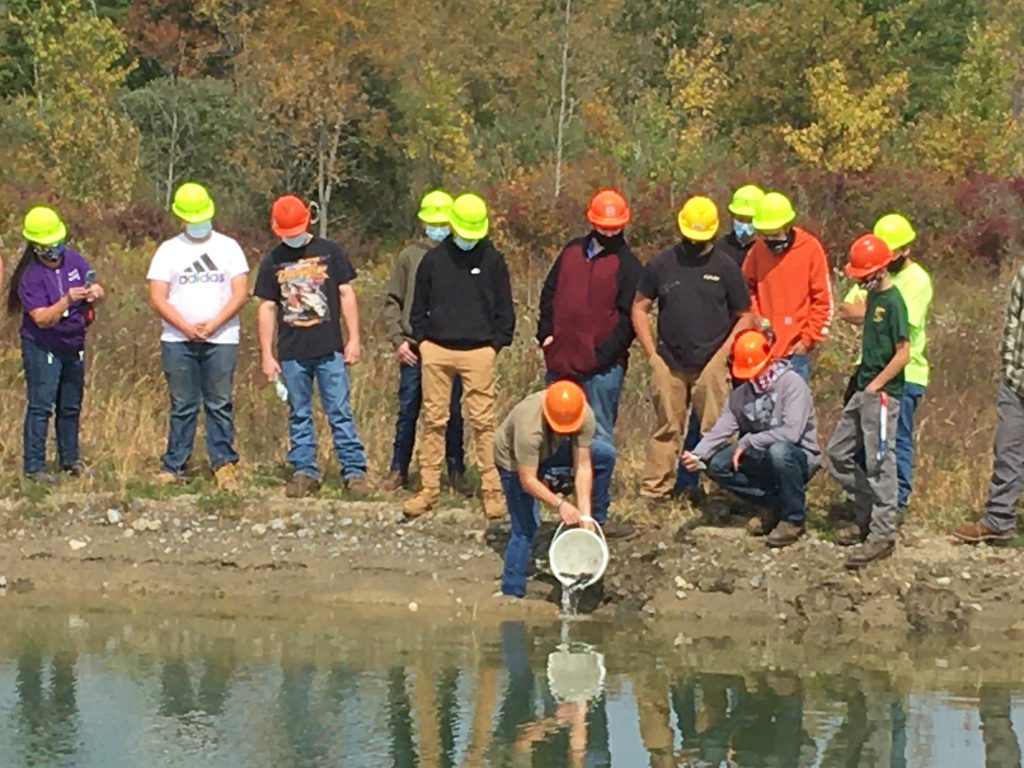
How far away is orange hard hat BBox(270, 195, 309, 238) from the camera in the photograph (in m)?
10.7

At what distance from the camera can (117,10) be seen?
42.9 metres

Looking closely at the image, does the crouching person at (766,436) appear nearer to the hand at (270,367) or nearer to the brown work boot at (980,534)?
the brown work boot at (980,534)

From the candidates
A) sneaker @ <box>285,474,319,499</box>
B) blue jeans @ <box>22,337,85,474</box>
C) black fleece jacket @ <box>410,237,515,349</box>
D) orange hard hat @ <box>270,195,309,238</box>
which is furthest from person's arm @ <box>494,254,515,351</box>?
blue jeans @ <box>22,337,85,474</box>

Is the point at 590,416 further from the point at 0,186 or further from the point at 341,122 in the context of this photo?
the point at 341,122

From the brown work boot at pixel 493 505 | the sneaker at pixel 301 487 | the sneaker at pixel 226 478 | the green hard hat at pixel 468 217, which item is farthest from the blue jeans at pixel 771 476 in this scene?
the sneaker at pixel 226 478

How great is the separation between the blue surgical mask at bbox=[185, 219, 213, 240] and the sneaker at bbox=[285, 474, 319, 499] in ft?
5.49

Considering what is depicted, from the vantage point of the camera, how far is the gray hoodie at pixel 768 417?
9844 mm

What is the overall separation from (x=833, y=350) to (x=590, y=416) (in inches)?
228

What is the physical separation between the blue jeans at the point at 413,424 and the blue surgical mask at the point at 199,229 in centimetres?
151

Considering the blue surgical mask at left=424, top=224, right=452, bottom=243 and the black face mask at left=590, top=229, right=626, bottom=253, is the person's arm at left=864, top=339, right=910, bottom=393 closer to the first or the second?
the black face mask at left=590, top=229, right=626, bottom=253

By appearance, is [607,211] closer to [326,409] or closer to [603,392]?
[603,392]

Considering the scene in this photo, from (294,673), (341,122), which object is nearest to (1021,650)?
(294,673)

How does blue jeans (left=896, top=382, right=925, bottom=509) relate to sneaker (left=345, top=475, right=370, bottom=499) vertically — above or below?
above

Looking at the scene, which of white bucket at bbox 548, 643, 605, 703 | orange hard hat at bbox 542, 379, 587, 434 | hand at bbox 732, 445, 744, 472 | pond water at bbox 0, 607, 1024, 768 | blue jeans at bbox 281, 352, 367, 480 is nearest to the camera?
pond water at bbox 0, 607, 1024, 768
